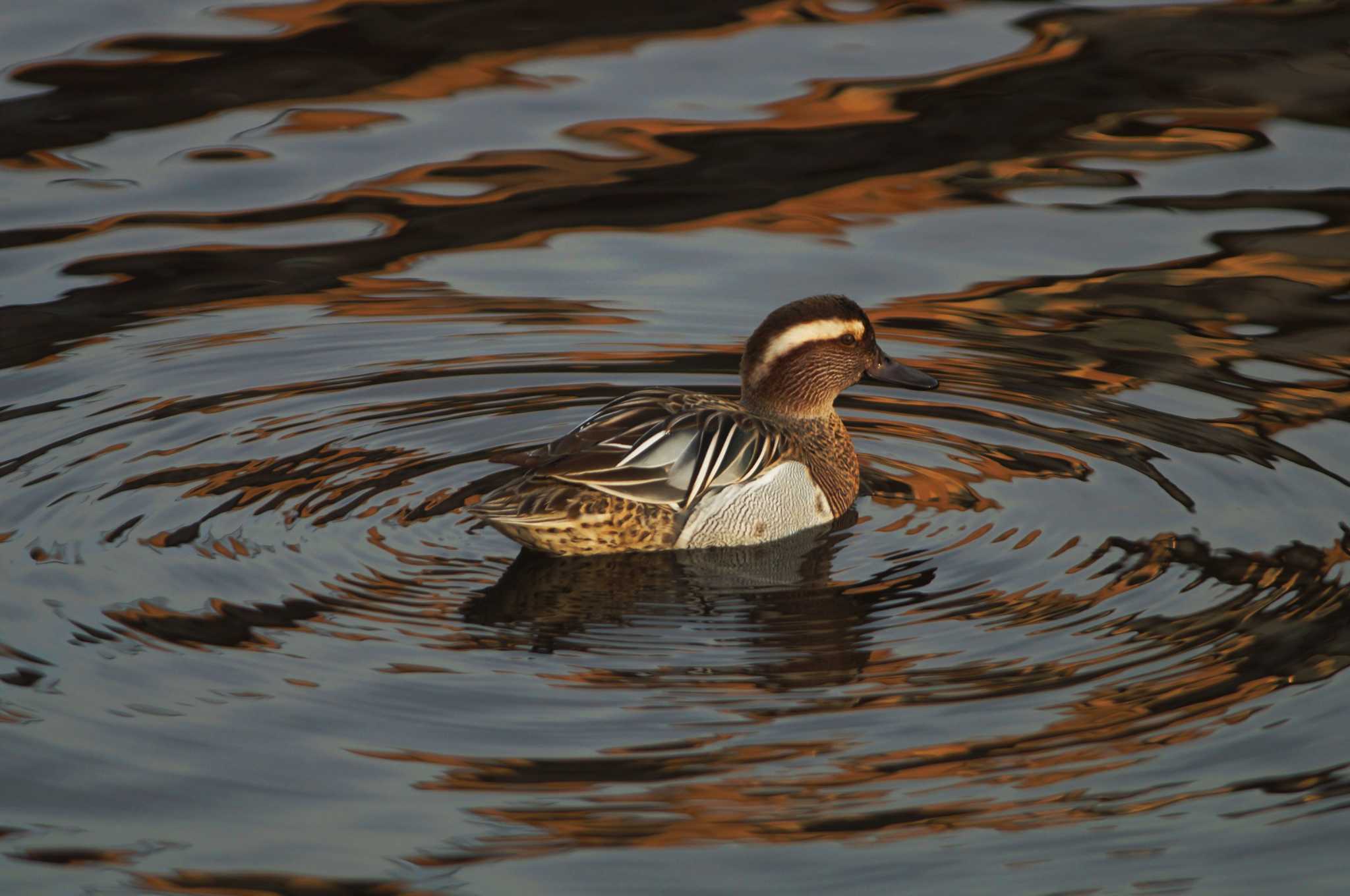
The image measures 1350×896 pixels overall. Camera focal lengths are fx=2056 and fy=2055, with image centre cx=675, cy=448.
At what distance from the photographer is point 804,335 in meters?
9.75

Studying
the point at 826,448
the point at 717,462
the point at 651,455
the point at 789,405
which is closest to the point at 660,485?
the point at 651,455

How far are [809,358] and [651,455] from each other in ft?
4.16

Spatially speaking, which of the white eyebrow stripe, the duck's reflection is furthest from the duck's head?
the duck's reflection

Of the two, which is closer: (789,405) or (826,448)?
(826,448)

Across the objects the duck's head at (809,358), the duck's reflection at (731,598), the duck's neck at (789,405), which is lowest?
the duck's reflection at (731,598)

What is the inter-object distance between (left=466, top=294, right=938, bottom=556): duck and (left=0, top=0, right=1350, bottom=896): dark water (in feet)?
0.61

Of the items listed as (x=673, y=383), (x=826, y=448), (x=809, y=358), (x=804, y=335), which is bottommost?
(x=826, y=448)

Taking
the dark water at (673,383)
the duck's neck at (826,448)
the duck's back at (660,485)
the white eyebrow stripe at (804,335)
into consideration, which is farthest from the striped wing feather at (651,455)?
the white eyebrow stripe at (804,335)

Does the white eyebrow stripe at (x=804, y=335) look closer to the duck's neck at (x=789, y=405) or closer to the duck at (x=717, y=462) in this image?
the duck at (x=717, y=462)

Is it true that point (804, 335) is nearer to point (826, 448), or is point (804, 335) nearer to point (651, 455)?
point (826, 448)

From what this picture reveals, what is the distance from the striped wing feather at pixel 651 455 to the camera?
873cm

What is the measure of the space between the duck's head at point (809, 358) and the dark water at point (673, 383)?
0.49m

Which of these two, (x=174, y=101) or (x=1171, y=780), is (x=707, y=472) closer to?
(x=1171, y=780)

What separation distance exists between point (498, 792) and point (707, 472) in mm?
2780
